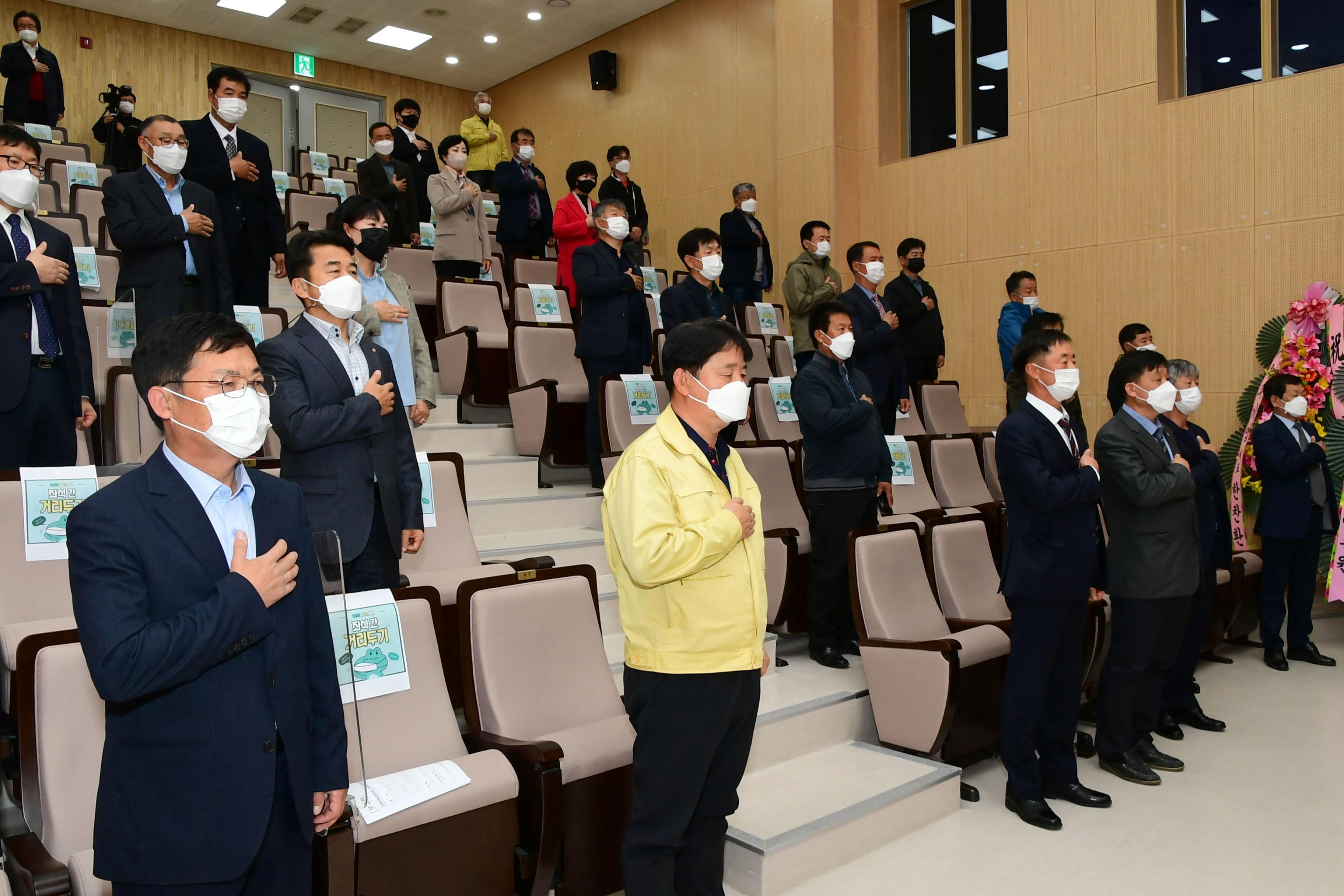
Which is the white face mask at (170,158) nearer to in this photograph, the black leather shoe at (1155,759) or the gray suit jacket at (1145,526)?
the gray suit jacket at (1145,526)

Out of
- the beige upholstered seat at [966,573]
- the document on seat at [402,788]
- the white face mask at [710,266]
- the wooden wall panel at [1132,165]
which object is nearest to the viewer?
the document on seat at [402,788]

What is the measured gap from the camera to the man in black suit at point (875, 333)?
16.0ft

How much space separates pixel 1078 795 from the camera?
3.04 meters

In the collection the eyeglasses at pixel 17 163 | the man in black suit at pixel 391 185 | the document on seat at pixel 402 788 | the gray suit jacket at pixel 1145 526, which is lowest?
the document on seat at pixel 402 788

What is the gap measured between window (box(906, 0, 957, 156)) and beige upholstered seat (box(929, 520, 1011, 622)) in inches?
180

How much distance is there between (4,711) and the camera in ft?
7.07

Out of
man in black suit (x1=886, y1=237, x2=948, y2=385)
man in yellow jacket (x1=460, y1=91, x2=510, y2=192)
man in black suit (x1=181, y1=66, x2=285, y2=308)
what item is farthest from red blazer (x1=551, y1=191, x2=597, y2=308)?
man in yellow jacket (x1=460, y1=91, x2=510, y2=192)

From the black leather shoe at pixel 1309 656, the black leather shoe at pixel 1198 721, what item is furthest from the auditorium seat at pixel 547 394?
the black leather shoe at pixel 1309 656

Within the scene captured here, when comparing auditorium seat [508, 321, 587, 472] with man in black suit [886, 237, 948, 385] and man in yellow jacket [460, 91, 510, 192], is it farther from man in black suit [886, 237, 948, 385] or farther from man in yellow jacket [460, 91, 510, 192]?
man in yellow jacket [460, 91, 510, 192]

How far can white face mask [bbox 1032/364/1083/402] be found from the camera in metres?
2.94

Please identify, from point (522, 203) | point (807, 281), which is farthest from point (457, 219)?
point (807, 281)

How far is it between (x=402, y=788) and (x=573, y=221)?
411 centimetres

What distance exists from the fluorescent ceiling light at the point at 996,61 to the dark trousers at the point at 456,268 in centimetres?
414

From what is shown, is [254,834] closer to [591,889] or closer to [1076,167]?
[591,889]
